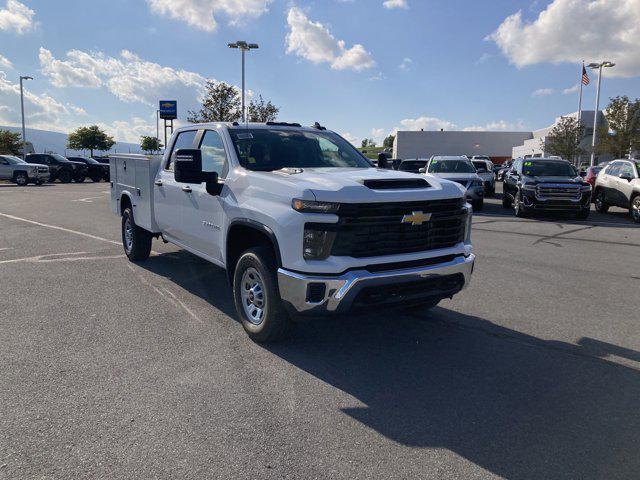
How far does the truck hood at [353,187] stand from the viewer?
3.84 meters

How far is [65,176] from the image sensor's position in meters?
33.3

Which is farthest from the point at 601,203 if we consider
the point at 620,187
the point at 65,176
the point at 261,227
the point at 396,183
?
the point at 65,176

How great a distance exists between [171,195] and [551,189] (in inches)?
433

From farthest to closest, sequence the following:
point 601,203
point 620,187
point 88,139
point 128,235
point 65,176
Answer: point 88,139
point 65,176
point 601,203
point 620,187
point 128,235

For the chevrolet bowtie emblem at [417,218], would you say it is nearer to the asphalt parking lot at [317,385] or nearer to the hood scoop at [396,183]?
the hood scoop at [396,183]

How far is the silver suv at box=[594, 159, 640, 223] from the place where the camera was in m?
13.9

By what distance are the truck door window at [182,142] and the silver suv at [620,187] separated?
12.2 m

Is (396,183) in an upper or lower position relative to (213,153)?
lower

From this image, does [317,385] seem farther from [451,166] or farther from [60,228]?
[451,166]

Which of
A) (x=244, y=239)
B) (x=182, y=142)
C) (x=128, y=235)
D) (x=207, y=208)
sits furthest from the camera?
(x=128, y=235)

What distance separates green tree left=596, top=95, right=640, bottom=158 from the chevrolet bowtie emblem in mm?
45706

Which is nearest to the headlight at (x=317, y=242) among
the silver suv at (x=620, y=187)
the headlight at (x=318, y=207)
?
the headlight at (x=318, y=207)

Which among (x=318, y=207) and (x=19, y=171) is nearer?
(x=318, y=207)

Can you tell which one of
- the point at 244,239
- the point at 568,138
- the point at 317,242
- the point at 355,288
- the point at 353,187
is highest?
the point at 568,138
